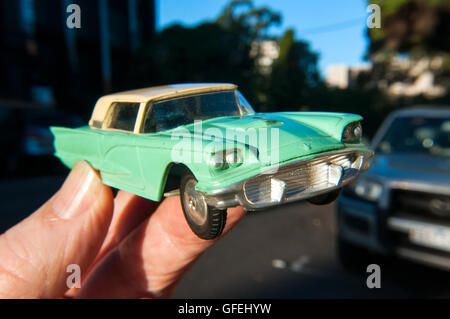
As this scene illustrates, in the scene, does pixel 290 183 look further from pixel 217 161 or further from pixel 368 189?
pixel 368 189

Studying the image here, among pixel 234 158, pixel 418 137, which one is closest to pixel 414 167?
pixel 418 137

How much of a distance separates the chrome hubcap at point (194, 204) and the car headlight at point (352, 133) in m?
0.69

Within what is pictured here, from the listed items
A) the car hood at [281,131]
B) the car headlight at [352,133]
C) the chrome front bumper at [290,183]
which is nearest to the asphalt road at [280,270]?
the car hood at [281,131]

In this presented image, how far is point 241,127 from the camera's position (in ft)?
4.58

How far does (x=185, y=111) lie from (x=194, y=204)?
403 millimetres

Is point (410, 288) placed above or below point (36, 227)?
below

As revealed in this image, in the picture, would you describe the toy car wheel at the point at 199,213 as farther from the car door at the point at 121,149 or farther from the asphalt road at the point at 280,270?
the asphalt road at the point at 280,270

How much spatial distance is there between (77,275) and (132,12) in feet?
31.9

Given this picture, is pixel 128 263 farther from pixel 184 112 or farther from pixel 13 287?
pixel 184 112

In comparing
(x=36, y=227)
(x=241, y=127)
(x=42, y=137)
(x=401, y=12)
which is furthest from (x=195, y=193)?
(x=42, y=137)

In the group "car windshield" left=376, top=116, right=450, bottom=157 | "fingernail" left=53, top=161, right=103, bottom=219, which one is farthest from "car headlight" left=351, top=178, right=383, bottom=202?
"fingernail" left=53, top=161, right=103, bottom=219

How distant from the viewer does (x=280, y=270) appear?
5.30 meters

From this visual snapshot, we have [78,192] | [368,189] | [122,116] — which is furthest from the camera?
[368,189]

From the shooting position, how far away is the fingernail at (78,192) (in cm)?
183
